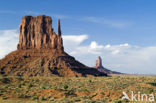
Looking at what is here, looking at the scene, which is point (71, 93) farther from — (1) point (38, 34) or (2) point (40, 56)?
(1) point (38, 34)

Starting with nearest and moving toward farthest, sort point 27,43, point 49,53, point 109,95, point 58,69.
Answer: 1. point 109,95
2. point 58,69
3. point 49,53
4. point 27,43

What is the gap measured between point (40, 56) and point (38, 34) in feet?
67.8

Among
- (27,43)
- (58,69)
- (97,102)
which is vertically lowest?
(97,102)

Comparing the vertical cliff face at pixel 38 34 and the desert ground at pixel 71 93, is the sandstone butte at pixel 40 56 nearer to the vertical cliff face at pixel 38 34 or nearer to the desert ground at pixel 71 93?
the vertical cliff face at pixel 38 34

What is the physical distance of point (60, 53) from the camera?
100500mm

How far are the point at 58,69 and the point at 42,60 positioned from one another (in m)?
9.58

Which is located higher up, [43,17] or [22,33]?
[43,17]

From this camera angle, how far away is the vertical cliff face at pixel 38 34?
107188mm

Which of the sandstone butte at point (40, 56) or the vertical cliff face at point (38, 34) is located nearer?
the sandstone butte at point (40, 56)

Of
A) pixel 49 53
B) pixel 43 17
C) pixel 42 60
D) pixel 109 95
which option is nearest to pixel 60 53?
pixel 49 53

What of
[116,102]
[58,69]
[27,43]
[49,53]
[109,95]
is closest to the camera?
[116,102]

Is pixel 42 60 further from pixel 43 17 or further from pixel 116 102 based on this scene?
pixel 116 102

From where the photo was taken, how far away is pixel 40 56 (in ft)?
314

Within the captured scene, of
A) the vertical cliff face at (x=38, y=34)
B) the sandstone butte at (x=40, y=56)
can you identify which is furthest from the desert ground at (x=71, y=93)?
the vertical cliff face at (x=38, y=34)
